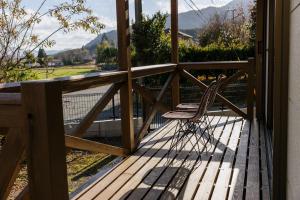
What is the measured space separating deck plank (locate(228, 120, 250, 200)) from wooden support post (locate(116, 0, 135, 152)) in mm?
1098

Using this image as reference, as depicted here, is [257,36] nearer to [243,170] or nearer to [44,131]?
[243,170]

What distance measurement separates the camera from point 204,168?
3203 millimetres

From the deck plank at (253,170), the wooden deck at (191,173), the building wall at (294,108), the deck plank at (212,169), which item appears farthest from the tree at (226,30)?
the building wall at (294,108)

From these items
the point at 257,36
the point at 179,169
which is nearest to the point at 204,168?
the point at 179,169

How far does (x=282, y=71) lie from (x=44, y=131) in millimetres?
997

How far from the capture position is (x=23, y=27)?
18.7ft

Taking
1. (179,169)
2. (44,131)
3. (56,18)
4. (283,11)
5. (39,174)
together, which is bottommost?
(179,169)

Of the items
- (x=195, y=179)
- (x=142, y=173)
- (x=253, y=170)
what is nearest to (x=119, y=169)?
(x=142, y=173)

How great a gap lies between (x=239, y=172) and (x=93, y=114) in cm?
129

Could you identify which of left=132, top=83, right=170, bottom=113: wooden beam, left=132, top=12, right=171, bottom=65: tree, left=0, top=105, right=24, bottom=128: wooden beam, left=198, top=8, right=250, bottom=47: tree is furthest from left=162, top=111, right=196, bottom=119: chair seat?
→ left=198, top=8, right=250, bottom=47: tree

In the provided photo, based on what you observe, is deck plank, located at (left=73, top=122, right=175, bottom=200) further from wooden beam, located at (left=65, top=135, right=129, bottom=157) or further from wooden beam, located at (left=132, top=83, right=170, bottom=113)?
wooden beam, located at (left=132, top=83, right=170, bottom=113)

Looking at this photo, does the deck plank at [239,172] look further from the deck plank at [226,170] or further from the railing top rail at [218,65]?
the railing top rail at [218,65]

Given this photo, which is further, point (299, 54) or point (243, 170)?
point (243, 170)

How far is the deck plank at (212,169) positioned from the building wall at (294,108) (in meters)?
1.22
